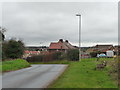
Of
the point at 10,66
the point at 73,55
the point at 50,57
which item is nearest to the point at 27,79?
the point at 10,66

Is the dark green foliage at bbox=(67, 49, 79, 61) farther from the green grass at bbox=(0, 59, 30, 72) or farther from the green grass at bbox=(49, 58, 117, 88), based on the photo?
the green grass at bbox=(49, 58, 117, 88)

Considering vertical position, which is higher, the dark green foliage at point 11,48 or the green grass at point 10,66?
the dark green foliage at point 11,48

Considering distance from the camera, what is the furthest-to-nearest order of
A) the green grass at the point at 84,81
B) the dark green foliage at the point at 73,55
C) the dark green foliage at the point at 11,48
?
the dark green foliage at the point at 73,55 → the dark green foliage at the point at 11,48 → the green grass at the point at 84,81

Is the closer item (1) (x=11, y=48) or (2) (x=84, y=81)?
(2) (x=84, y=81)

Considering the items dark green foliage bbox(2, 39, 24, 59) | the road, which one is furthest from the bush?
the road

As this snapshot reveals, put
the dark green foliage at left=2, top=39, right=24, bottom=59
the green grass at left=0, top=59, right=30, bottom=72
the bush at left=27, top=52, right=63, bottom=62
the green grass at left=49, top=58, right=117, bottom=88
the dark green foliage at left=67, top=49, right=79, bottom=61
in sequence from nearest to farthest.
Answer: the green grass at left=49, top=58, right=117, bottom=88
the green grass at left=0, top=59, right=30, bottom=72
the dark green foliage at left=2, top=39, right=24, bottom=59
the dark green foliage at left=67, top=49, right=79, bottom=61
the bush at left=27, top=52, right=63, bottom=62

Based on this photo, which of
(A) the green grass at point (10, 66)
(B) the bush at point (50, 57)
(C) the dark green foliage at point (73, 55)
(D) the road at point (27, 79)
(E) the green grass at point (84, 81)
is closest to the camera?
(E) the green grass at point (84, 81)

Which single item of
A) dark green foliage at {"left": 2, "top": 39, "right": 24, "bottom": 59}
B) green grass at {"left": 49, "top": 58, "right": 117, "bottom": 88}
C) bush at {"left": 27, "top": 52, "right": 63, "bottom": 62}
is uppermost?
dark green foliage at {"left": 2, "top": 39, "right": 24, "bottom": 59}

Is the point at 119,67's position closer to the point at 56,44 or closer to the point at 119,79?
the point at 119,79

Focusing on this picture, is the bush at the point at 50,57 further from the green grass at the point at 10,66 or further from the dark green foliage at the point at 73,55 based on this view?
the green grass at the point at 10,66

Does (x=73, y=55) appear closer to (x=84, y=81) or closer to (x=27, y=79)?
(x=27, y=79)

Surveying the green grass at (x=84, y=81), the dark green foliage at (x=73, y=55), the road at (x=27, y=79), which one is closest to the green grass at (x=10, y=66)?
the road at (x=27, y=79)

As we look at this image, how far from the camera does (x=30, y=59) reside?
190 feet

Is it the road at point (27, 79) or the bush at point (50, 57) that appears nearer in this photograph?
the road at point (27, 79)
